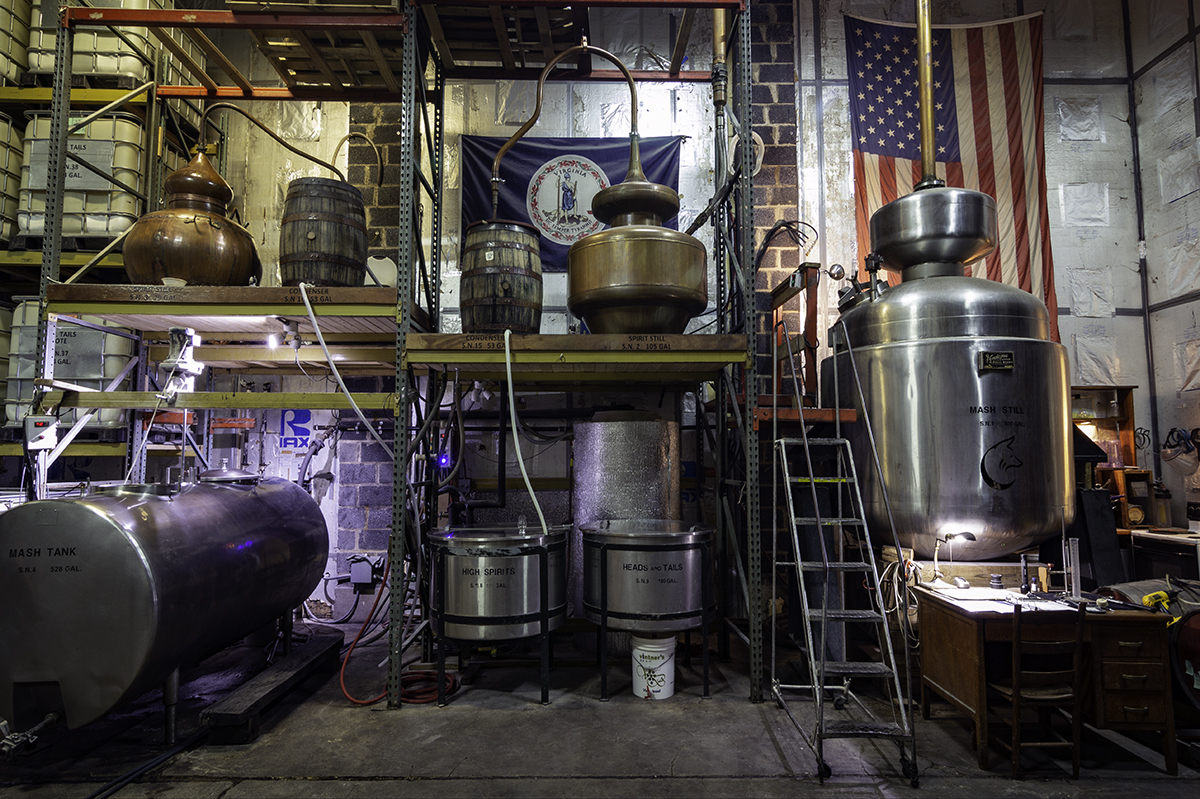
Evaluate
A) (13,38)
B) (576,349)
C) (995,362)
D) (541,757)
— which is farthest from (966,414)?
(13,38)

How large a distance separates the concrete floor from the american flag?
503cm

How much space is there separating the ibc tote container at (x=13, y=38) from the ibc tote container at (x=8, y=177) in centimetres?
50

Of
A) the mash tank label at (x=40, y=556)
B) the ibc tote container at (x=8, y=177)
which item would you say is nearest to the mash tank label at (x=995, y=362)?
the mash tank label at (x=40, y=556)

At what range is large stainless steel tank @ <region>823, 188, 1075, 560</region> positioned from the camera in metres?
4.81

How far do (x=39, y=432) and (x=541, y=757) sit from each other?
169 inches

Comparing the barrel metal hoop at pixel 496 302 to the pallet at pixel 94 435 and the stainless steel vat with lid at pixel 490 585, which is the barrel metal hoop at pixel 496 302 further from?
the pallet at pixel 94 435

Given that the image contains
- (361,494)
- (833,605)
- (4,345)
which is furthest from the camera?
(361,494)

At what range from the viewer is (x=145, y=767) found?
144 inches

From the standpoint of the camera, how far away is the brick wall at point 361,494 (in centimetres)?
689

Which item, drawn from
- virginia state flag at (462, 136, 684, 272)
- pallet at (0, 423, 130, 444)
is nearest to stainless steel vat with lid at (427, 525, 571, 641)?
virginia state flag at (462, 136, 684, 272)

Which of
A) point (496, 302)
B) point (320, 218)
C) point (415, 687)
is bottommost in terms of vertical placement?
point (415, 687)

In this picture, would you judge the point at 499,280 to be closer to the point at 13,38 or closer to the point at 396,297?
the point at 396,297

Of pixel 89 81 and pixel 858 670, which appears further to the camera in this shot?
pixel 89 81

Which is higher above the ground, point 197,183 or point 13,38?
point 13,38
